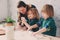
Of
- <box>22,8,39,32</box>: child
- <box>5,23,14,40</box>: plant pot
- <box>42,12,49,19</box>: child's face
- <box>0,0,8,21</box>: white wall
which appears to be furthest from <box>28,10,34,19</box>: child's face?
<box>5,23,14,40</box>: plant pot

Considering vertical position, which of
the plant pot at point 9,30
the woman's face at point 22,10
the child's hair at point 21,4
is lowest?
the plant pot at point 9,30

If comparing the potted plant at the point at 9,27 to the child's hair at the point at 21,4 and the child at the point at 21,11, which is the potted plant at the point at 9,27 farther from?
the child's hair at the point at 21,4

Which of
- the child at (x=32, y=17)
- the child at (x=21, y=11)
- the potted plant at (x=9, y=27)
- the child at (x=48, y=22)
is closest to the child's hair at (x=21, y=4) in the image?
the child at (x=21, y=11)

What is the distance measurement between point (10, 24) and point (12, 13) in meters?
1.27

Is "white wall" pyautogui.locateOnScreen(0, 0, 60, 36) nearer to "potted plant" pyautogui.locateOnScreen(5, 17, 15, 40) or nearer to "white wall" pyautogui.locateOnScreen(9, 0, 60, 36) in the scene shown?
"white wall" pyautogui.locateOnScreen(9, 0, 60, 36)

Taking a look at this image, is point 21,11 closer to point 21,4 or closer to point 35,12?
point 21,4

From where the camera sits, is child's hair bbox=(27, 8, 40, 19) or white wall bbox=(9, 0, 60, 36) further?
child's hair bbox=(27, 8, 40, 19)

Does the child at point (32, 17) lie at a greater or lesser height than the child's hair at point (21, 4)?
lesser

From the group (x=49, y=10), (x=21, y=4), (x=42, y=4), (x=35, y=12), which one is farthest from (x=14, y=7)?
(x=49, y=10)

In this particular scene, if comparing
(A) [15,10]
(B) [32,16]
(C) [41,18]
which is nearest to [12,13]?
(A) [15,10]

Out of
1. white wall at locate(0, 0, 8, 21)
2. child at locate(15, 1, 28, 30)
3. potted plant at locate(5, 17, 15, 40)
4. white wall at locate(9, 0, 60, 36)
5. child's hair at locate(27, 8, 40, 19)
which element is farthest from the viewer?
white wall at locate(0, 0, 8, 21)

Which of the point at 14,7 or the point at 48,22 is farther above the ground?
the point at 14,7

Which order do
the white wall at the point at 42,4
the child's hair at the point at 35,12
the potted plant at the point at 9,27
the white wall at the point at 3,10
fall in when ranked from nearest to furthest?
the potted plant at the point at 9,27, the white wall at the point at 42,4, the child's hair at the point at 35,12, the white wall at the point at 3,10

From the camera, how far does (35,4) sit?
2.43 m
